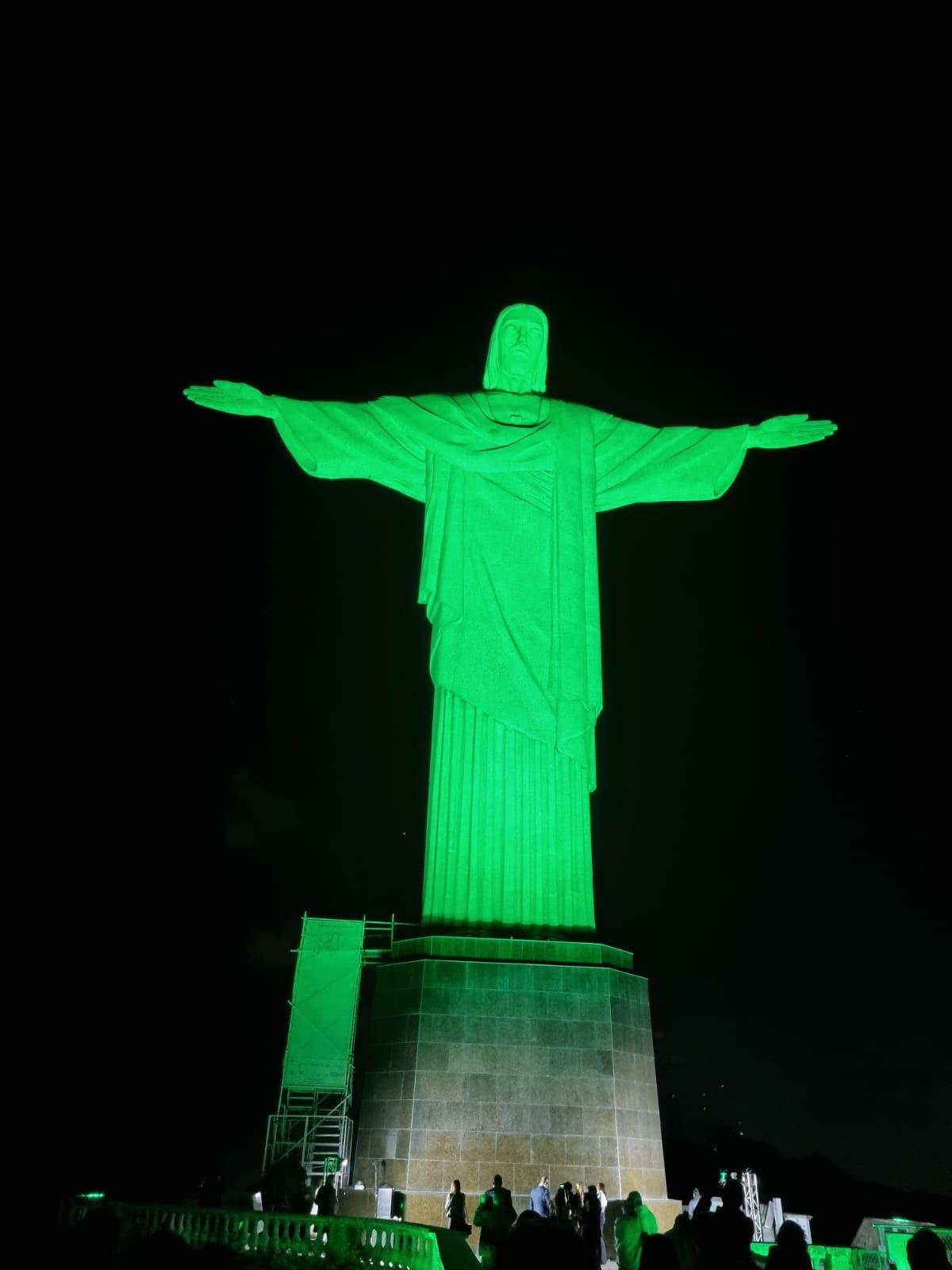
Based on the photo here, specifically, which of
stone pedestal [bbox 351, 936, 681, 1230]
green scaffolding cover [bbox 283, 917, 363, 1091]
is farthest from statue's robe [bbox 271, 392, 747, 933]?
green scaffolding cover [bbox 283, 917, 363, 1091]

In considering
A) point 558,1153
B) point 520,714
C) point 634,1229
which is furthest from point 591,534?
point 634,1229

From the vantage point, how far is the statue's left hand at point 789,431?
1356 centimetres

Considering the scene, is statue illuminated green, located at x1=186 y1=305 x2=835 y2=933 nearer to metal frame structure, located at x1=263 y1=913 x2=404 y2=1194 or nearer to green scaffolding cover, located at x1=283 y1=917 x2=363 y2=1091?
metal frame structure, located at x1=263 y1=913 x2=404 y2=1194

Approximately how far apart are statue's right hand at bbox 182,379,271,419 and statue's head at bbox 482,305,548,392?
3.20 m

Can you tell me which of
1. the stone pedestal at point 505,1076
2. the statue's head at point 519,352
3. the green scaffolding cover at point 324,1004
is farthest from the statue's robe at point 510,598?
the green scaffolding cover at point 324,1004

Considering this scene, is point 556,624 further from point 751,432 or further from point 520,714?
point 751,432

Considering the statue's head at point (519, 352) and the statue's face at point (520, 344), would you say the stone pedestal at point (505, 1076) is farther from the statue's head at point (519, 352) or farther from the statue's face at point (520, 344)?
the statue's face at point (520, 344)

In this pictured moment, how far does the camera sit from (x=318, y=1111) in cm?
1945

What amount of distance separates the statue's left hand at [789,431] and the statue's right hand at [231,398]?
6.49 metres

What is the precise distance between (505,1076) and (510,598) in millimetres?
5482

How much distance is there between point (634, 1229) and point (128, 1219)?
4.87 meters

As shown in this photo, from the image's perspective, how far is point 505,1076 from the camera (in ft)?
33.9

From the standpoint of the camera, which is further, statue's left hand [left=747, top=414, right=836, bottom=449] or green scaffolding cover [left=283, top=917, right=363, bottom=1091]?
green scaffolding cover [left=283, top=917, right=363, bottom=1091]

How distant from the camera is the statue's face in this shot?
560 inches
